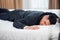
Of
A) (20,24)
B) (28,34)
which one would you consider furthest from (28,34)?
(20,24)

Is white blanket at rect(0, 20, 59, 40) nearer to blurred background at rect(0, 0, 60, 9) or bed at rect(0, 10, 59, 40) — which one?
bed at rect(0, 10, 59, 40)

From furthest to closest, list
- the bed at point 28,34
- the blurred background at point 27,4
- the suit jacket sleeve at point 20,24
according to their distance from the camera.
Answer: the blurred background at point 27,4 → the suit jacket sleeve at point 20,24 → the bed at point 28,34

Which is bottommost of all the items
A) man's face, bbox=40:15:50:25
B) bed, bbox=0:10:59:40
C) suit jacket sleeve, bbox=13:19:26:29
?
bed, bbox=0:10:59:40

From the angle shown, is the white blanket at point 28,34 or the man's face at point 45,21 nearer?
the white blanket at point 28,34

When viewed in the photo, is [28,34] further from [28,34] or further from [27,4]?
[27,4]

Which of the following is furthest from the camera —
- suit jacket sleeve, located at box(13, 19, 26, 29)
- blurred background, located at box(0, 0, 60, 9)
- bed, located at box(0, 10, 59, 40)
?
blurred background, located at box(0, 0, 60, 9)

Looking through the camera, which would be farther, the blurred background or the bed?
the blurred background

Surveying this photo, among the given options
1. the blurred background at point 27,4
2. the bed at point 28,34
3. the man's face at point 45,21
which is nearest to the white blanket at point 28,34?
the bed at point 28,34

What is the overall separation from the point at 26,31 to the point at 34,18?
11.0 inches

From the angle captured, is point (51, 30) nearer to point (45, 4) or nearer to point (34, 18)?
point (34, 18)

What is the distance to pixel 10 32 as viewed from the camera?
52.0 inches

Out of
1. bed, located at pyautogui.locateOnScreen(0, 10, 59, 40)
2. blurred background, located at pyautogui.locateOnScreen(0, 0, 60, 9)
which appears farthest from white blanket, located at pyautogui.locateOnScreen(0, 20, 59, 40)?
blurred background, located at pyautogui.locateOnScreen(0, 0, 60, 9)

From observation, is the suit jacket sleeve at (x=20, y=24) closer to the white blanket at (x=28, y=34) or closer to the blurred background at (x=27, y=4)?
the white blanket at (x=28, y=34)

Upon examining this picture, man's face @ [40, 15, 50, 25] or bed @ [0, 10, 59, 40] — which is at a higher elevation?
man's face @ [40, 15, 50, 25]
